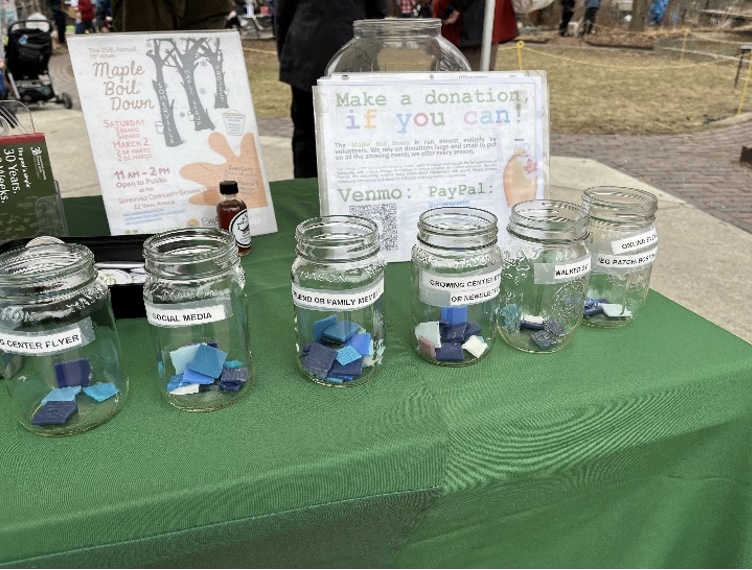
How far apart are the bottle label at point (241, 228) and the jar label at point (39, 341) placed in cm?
50

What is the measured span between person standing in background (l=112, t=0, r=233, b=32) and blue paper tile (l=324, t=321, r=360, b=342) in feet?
4.97

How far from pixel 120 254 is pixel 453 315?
0.63m

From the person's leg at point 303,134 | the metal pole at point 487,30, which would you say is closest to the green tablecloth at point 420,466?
the metal pole at point 487,30

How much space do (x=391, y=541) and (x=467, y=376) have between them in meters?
0.26

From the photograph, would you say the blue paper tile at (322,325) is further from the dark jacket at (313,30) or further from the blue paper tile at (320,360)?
the dark jacket at (313,30)

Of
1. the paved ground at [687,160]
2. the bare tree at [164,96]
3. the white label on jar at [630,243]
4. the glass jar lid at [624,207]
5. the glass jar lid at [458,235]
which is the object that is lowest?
the paved ground at [687,160]

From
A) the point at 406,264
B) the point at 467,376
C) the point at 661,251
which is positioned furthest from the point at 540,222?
the point at 661,251

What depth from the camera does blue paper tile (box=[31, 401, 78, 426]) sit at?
28.7 inches

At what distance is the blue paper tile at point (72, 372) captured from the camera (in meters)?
0.79

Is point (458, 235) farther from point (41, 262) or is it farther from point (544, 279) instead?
point (41, 262)

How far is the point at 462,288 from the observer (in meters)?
0.84

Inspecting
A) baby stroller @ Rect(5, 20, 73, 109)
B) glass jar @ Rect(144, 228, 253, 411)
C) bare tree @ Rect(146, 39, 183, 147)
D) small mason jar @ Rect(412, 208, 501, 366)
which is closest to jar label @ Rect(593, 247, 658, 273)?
small mason jar @ Rect(412, 208, 501, 366)

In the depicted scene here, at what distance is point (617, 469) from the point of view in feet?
2.88

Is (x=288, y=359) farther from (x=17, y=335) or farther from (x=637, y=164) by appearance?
(x=637, y=164)
